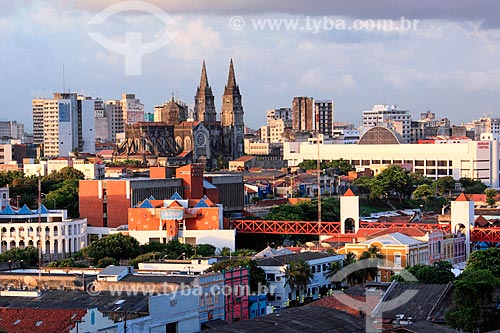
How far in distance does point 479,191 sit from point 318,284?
63.6m

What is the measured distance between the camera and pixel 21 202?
93875 millimetres

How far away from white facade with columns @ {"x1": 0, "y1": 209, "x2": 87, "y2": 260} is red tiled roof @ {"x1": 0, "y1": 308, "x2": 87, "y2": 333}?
3238 cm

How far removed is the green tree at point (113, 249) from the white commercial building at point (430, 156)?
237 feet

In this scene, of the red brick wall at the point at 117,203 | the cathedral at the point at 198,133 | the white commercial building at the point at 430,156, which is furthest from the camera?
the cathedral at the point at 198,133

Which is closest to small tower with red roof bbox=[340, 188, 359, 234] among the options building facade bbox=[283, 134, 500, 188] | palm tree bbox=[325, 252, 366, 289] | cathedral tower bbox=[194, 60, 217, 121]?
palm tree bbox=[325, 252, 366, 289]

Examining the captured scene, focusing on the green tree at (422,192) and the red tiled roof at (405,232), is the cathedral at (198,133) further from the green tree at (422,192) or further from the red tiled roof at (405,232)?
the red tiled roof at (405,232)

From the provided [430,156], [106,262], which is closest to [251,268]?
[106,262]

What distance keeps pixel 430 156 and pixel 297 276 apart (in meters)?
83.6

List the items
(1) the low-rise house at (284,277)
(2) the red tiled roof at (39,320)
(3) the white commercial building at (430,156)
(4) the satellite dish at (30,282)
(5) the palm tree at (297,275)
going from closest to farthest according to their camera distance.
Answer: (2) the red tiled roof at (39,320) < (4) the satellite dish at (30,282) < (1) the low-rise house at (284,277) < (5) the palm tree at (297,275) < (3) the white commercial building at (430,156)

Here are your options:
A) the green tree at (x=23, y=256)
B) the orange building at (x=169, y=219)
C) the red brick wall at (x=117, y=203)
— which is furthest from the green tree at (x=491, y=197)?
the green tree at (x=23, y=256)

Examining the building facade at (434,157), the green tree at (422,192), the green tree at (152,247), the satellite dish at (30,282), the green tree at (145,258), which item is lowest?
Result: the green tree at (152,247)

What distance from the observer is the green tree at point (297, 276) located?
5597cm

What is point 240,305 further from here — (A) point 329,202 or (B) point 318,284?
(A) point 329,202

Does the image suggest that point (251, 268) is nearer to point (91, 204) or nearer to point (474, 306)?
point (474, 306)
